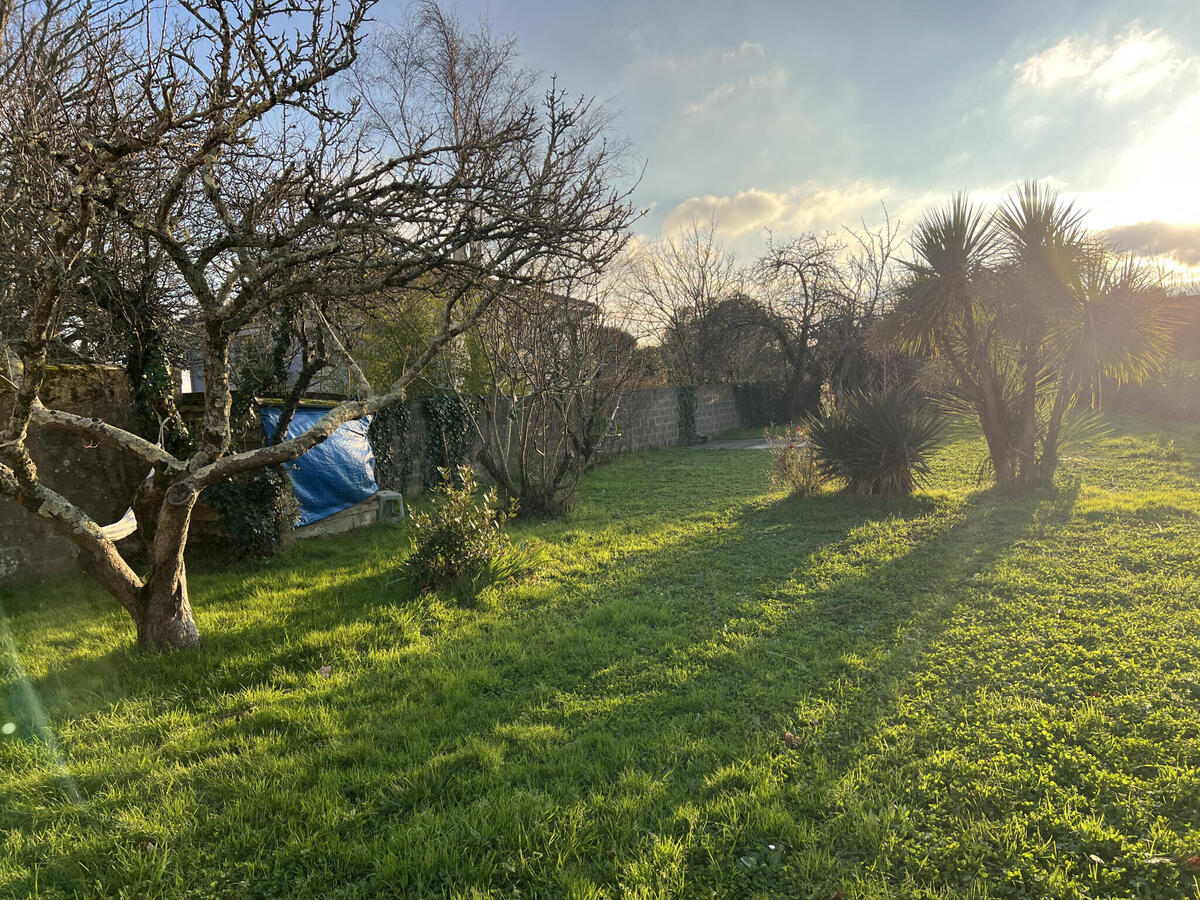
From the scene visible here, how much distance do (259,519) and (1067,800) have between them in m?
6.81

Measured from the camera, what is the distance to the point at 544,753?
9.50 ft

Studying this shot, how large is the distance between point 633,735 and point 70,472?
6214 mm

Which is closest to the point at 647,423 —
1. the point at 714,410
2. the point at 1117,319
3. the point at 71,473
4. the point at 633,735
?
the point at 714,410

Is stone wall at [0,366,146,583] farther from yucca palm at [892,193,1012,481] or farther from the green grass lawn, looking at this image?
yucca palm at [892,193,1012,481]

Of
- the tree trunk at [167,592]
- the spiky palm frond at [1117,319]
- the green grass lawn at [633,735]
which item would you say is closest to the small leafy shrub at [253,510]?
the green grass lawn at [633,735]

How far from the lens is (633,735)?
3045mm

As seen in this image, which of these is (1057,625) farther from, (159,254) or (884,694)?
(159,254)

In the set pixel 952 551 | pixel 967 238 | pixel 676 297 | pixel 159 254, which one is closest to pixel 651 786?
pixel 952 551

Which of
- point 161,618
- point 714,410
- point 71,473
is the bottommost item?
point 161,618

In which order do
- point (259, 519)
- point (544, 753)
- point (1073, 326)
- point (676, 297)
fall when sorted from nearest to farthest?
1. point (544, 753)
2. point (259, 519)
3. point (1073, 326)
4. point (676, 297)

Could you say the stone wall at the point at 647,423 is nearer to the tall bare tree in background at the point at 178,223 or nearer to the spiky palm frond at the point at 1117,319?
the tall bare tree in background at the point at 178,223

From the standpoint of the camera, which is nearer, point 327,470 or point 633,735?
point 633,735

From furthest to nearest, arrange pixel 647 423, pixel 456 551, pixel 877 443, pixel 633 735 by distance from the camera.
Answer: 1. pixel 647 423
2. pixel 877 443
3. pixel 456 551
4. pixel 633 735

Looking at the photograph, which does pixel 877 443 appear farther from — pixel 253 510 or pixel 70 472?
pixel 70 472
